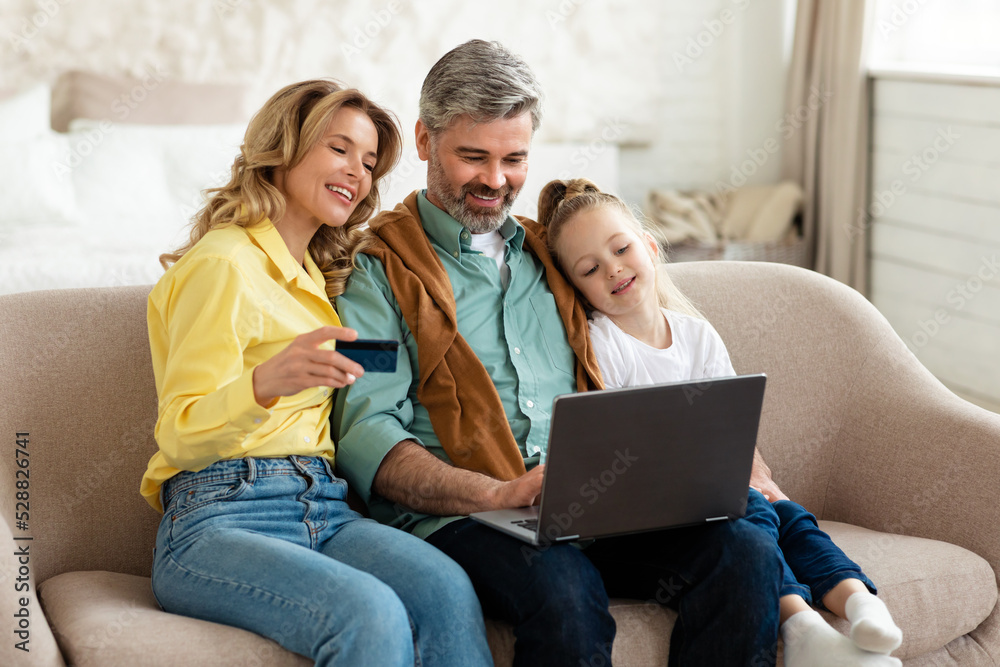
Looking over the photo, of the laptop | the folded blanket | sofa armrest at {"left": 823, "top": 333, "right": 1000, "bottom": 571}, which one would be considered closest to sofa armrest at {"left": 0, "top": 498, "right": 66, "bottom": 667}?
the laptop

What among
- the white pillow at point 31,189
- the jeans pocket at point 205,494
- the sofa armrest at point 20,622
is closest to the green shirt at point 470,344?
the jeans pocket at point 205,494

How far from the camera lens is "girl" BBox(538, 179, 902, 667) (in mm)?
1565

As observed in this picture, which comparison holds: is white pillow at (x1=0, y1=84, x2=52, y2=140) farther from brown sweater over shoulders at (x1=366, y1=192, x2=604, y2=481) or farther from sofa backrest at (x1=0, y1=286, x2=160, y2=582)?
brown sweater over shoulders at (x1=366, y1=192, x2=604, y2=481)

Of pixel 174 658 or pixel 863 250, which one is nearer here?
pixel 174 658

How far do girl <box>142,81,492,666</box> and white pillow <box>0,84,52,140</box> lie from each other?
1.99m

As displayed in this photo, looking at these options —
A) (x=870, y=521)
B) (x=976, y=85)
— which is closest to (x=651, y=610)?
(x=870, y=521)

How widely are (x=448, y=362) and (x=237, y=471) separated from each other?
0.41m

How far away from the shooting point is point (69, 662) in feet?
4.28

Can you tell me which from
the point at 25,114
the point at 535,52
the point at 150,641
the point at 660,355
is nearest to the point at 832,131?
the point at 535,52

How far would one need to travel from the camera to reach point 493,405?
5.31ft

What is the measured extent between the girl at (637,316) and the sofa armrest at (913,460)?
285 mm

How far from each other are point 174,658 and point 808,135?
3.60 meters

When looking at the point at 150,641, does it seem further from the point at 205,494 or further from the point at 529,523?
the point at 529,523

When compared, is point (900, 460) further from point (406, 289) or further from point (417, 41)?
point (417, 41)
